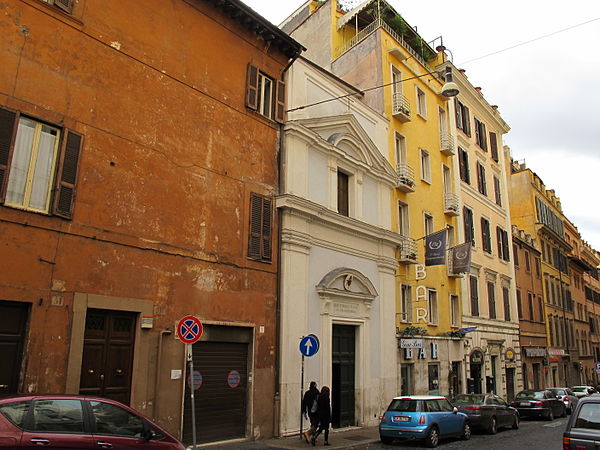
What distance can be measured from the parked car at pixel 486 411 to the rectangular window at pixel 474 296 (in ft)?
27.1

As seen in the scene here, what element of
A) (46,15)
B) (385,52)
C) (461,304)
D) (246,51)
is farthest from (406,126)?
(46,15)

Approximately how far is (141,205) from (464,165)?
2271 centimetres

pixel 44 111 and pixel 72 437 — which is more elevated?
pixel 44 111

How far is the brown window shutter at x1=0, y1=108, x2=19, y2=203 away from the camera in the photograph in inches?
386

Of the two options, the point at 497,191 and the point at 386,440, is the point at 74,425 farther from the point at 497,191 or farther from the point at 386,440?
the point at 497,191

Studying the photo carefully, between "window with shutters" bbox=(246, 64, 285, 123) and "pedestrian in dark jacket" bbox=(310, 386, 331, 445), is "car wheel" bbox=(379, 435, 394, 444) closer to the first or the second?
"pedestrian in dark jacket" bbox=(310, 386, 331, 445)

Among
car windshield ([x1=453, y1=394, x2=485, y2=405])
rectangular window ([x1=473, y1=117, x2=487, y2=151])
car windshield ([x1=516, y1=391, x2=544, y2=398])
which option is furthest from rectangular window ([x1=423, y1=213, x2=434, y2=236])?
rectangular window ([x1=473, y1=117, x2=487, y2=151])

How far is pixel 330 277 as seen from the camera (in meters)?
17.5

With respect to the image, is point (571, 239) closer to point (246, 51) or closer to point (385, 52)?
point (385, 52)

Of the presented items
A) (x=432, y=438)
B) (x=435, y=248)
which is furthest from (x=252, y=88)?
(x=432, y=438)

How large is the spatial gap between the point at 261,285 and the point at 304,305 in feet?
6.35

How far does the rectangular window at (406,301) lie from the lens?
21953 mm

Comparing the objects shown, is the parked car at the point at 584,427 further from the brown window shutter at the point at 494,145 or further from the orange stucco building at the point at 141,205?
the brown window shutter at the point at 494,145

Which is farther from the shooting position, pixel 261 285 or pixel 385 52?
pixel 385 52
